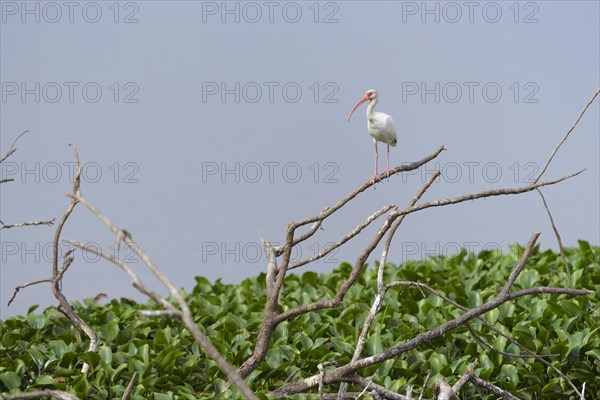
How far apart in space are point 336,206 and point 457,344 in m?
1.48

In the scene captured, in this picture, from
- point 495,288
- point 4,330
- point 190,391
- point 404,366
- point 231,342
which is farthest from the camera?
point 495,288

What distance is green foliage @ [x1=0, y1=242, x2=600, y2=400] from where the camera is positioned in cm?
492

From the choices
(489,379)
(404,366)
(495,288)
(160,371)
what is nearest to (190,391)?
(160,371)

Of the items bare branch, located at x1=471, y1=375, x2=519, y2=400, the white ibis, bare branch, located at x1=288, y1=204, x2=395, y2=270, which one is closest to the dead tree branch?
bare branch, located at x1=471, y1=375, x2=519, y2=400

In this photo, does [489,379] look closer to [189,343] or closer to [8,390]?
[189,343]

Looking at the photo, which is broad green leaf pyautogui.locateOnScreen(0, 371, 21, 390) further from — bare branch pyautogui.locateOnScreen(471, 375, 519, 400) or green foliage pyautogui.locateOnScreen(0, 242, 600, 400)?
bare branch pyautogui.locateOnScreen(471, 375, 519, 400)

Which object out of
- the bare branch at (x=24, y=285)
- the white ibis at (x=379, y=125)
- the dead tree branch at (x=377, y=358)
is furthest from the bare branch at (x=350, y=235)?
the bare branch at (x=24, y=285)

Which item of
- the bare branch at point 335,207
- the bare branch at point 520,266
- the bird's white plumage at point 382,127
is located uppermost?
the bird's white plumage at point 382,127

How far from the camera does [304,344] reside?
5.32m

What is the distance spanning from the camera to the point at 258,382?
4.95 m

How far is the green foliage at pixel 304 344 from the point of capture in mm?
4922

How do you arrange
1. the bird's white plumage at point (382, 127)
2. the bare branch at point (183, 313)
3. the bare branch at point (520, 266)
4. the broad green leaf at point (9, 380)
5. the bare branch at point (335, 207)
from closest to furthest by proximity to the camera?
the bare branch at point (183, 313) < the bare branch at point (520, 266) < the bare branch at point (335, 207) < the broad green leaf at point (9, 380) < the bird's white plumage at point (382, 127)

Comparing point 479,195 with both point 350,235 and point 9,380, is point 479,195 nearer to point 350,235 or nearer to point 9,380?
point 350,235

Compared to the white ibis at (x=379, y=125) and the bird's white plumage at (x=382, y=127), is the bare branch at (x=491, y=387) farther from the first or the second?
the bird's white plumage at (x=382, y=127)
